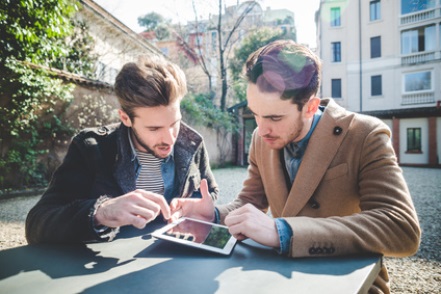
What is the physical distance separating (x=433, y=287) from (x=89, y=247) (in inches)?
139

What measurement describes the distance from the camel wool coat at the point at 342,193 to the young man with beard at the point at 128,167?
0.47m

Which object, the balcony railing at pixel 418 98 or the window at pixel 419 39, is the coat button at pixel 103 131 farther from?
the window at pixel 419 39

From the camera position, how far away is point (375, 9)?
19.3 m

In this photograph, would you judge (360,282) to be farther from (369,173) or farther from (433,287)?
(433,287)

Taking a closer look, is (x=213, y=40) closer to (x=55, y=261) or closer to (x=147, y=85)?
(x=147, y=85)

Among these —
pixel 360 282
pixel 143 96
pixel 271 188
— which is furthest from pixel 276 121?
pixel 360 282

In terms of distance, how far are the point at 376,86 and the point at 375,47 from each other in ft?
8.86

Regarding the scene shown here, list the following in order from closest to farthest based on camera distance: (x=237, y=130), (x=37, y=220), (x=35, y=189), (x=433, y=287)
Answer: (x=37, y=220) → (x=433, y=287) → (x=35, y=189) → (x=237, y=130)

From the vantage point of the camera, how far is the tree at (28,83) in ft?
21.5

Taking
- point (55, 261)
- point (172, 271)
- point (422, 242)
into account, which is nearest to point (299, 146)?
point (172, 271)

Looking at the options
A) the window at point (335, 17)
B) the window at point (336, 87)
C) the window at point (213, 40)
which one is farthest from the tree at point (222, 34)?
the window at point (336, 87)

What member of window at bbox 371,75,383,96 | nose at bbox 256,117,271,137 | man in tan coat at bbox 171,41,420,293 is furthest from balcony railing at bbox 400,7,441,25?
nose at bbox 256,117,271,137

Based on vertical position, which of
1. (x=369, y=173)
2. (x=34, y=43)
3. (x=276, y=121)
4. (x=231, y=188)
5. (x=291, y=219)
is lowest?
(x=231, y=188)

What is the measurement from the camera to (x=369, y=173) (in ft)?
4.83
